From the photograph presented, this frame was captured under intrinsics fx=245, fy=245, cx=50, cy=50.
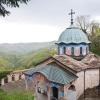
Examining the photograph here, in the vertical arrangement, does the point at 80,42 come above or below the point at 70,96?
above

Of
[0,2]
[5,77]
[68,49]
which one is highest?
[0,2]

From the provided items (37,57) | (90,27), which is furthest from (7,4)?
(37,57)

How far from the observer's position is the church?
80.2 feet

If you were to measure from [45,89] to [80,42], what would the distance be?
6.87 m

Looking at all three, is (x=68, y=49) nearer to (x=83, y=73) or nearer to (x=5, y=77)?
(x=83, y=73)

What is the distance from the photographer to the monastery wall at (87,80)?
2512 cm

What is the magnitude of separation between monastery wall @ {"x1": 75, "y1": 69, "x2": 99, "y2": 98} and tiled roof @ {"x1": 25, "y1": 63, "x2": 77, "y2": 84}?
1005 millimetres

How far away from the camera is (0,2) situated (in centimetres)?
A: 1030

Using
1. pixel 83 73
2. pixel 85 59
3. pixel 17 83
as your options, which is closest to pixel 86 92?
pixel 83 73

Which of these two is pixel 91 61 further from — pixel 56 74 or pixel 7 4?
pixel 7 4

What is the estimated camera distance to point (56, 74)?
25.0 metres

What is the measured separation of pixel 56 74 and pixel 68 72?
128cm

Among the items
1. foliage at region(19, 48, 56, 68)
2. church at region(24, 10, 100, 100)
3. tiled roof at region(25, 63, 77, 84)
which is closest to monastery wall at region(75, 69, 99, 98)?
church at region(24, 10, 100, 100)

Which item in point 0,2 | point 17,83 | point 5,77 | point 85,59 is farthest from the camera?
point 5,77
